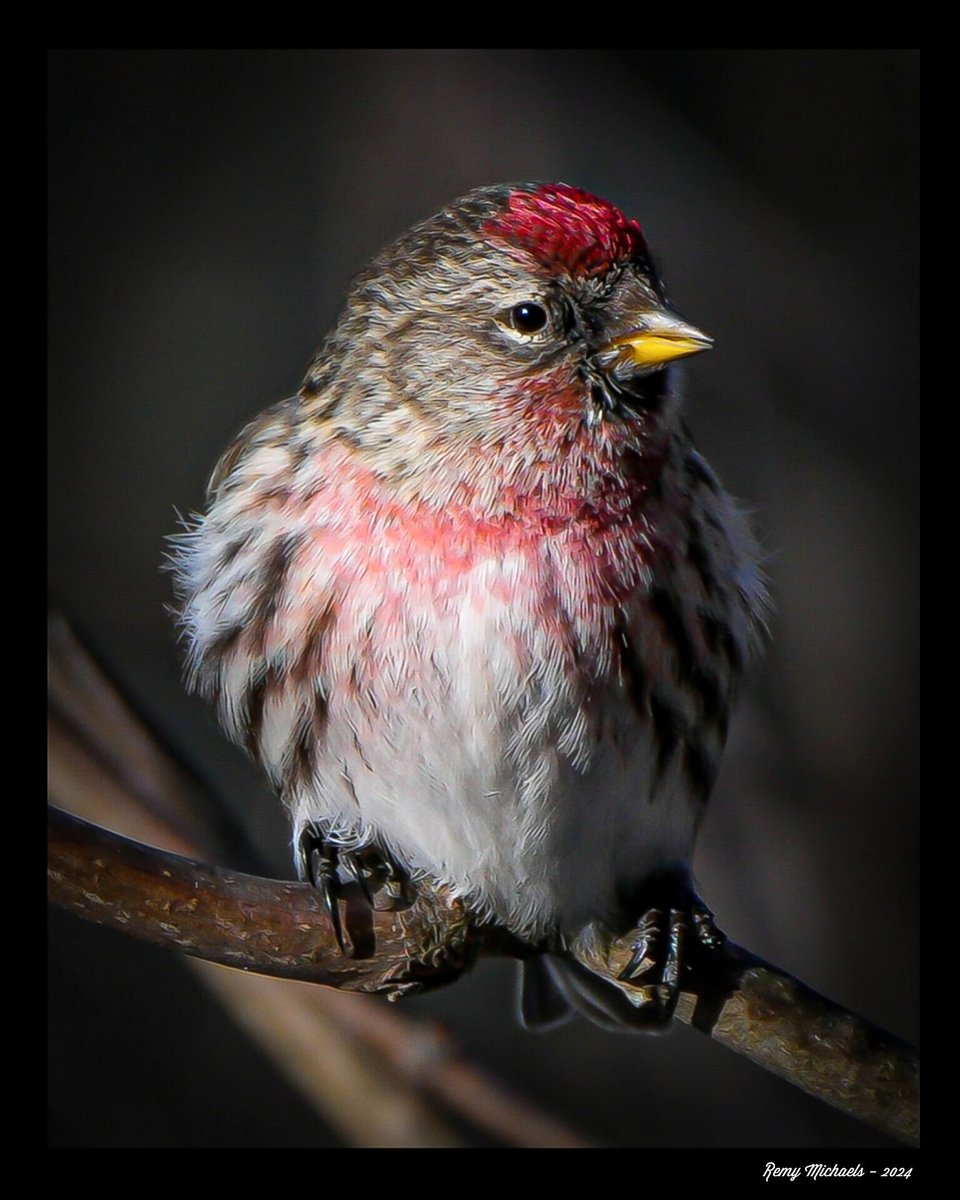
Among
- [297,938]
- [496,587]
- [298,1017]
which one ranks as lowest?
[298,1017]

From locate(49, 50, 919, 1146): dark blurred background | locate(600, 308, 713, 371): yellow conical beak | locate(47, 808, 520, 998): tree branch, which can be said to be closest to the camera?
locate(47, 808, 520, 998): tree branch

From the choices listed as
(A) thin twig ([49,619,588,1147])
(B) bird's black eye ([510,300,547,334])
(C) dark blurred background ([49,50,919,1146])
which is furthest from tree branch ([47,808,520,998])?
(B) bird's black eye ([510,300,547,334])

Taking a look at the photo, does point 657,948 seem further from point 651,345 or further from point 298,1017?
point 651,345

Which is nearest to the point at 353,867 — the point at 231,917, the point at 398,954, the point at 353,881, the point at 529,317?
the point at 353,881

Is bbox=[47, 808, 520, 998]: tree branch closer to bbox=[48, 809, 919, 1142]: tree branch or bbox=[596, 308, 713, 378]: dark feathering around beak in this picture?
bbox=[48, 809, 919, 1142]: tree branch

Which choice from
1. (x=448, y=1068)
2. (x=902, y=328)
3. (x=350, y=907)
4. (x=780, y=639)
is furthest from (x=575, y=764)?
(x=902, y=328)

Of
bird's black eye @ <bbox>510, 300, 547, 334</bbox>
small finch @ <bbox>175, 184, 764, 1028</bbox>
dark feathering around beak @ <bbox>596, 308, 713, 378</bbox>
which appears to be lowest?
small finch @ <bbox>175, 184, 764, 1028</bbox>

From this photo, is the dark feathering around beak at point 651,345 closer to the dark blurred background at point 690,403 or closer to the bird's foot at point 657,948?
the dark blurred background at point 690,403

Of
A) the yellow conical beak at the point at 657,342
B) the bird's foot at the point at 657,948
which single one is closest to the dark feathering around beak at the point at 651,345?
the yellow conical beak at the point at 657,342
